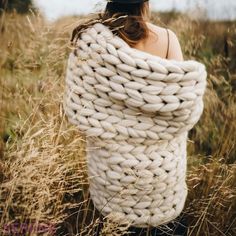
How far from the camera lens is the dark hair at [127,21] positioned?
61.0 inches

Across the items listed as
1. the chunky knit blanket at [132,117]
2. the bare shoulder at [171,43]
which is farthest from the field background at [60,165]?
the bare shoulder at [171,43]

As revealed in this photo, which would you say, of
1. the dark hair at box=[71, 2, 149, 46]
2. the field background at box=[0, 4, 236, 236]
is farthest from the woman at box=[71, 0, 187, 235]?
the field background at box=[0, 4, 236, 236]

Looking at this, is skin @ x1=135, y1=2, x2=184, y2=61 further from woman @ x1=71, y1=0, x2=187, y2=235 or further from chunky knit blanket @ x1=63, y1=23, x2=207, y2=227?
chunky knit blanket @ x1=63, y1=23, x2=207, y2=227

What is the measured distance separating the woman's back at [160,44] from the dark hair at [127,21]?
38 mm

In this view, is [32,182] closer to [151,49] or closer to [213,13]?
[151,49]

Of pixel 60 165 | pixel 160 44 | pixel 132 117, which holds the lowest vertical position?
pixel 60 165

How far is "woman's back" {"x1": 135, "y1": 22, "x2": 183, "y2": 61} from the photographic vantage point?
1636 mm

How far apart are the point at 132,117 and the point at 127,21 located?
1.22 ft

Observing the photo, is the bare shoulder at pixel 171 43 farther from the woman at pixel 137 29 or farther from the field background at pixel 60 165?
the field background at pixel 60 165

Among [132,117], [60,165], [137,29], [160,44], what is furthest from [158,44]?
[60,165]

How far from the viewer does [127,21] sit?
61.4 inches

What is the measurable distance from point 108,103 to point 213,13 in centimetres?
283

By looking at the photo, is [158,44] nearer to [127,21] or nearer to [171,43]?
[171,43]

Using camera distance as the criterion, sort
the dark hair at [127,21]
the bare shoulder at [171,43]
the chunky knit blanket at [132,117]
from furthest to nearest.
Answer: the bare shoulder at [171,43] → the dark hair at [127,21] → the chunky knit blanket at [132,117]
